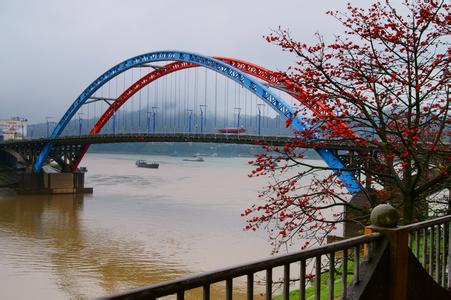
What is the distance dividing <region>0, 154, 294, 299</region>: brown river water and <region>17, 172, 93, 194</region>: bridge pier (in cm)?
663

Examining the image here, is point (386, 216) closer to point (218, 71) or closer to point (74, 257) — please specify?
point (74, 257)

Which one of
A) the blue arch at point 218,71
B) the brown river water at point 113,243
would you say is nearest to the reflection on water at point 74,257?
the brown river water at point 113,243

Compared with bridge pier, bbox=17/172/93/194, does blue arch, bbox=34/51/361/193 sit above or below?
above

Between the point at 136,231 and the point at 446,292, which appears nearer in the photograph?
the point at 446,292

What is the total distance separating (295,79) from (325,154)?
1918cm

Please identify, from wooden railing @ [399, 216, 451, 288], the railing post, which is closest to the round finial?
the railing post

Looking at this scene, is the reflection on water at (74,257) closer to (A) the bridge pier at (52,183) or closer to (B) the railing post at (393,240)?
(B) the railing post at (393,240)

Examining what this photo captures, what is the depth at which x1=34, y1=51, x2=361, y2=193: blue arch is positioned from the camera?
25.8 meters

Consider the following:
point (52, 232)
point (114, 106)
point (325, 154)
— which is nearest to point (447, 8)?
point (325, 154)

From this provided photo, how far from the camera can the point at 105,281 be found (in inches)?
669

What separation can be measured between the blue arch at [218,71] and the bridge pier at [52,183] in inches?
107

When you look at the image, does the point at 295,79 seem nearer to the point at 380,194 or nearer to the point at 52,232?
the point at 380,194

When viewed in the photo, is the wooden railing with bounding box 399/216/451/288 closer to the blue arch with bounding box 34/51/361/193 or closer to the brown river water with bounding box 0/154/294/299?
the brown river water with bounding box 0/154/294/299

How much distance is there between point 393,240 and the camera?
414cm
